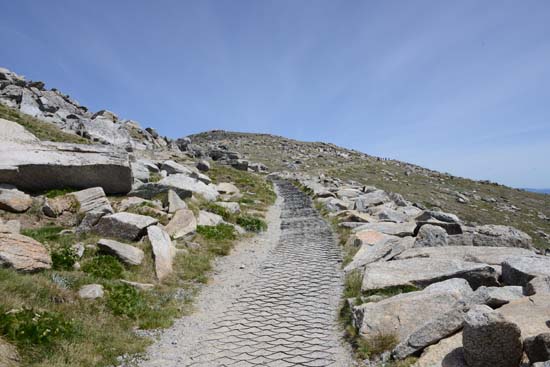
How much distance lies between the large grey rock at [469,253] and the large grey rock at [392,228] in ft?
9.92

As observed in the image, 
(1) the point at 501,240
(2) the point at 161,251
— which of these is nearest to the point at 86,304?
(2) the point at 161,251

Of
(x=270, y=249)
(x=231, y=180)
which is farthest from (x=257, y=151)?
(x=270, y=249)

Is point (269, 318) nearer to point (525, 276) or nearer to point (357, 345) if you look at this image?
point (357, 345)

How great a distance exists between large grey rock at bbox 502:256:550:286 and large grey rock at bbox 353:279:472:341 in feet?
4.88

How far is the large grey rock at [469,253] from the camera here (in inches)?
421

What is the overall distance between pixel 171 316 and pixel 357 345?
476cm

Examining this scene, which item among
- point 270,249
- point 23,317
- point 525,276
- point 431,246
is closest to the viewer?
point 23,317

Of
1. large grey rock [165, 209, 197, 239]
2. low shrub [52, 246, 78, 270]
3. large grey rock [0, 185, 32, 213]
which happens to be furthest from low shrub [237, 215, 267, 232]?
low shrub [52, 246, 78, 270]

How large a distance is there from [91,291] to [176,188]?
37.7ft

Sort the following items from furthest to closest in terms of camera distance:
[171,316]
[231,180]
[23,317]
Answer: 1. [231,180]
2. [171,316]
3. [23,317]

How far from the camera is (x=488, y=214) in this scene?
45.4 m

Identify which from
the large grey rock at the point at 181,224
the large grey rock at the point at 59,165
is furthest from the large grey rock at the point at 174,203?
the large grey rock at the point at 59,165

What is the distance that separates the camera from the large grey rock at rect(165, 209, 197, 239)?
14742 millimetres

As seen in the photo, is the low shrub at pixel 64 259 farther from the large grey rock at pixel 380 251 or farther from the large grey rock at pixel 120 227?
the large grey rock at pixel 380 251
